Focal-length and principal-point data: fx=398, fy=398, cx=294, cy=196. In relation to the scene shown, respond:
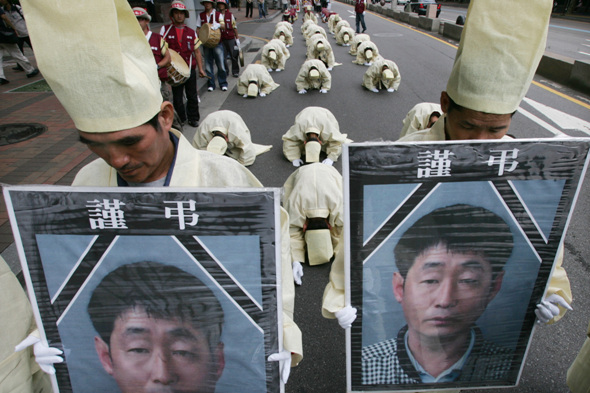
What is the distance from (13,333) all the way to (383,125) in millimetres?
6917

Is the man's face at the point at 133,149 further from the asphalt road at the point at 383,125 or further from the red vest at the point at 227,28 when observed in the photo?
the red vest at the point at 227,28

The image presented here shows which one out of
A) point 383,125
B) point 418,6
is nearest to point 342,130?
point 383,125

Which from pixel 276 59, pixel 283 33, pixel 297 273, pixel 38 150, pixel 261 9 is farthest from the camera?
pixel 261 9

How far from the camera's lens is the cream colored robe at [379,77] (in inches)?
377

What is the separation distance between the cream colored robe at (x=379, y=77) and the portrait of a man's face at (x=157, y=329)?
9124 mm

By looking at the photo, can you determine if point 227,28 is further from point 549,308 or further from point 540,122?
point 549,308

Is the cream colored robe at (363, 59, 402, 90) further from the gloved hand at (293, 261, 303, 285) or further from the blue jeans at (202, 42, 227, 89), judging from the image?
the gloved hand at (293, 261, 303, 285)

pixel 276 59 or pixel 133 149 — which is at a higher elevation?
pixel 133 149

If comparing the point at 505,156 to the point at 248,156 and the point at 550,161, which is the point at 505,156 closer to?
the point at 550,161

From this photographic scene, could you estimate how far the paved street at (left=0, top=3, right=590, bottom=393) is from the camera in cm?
275

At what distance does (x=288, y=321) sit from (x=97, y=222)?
83 centimetres

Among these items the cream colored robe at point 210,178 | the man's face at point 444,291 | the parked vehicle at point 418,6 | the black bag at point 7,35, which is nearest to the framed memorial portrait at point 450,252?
the man's face at point 444,291

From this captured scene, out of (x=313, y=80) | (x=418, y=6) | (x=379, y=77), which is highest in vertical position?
(x=418, y=6)

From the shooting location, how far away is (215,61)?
30.7ft
